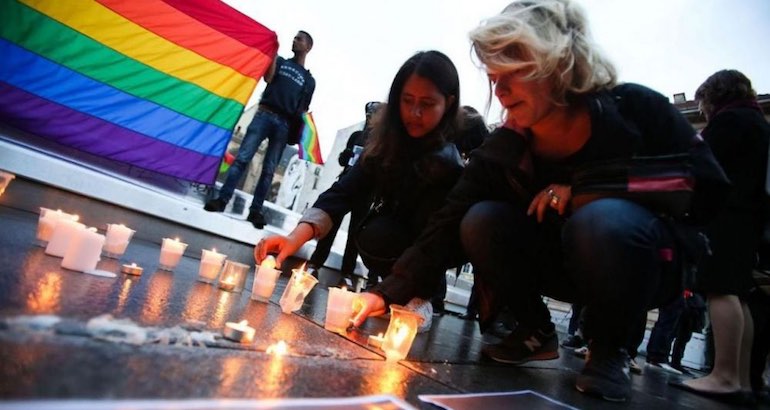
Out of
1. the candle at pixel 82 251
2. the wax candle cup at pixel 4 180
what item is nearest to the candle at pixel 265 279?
the candle at pixel 82 251

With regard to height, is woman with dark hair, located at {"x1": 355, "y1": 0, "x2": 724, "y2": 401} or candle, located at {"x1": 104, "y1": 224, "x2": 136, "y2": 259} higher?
woman with dark hair, located at {"x1": 355, "y1": 0, "x2": 724, "y2": 401}

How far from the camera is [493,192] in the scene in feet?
6.23

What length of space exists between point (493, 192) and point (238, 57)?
3269 millimetres

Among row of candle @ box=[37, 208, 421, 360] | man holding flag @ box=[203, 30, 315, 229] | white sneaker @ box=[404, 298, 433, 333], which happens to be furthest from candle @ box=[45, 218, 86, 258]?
man holding flag @ box=[203, 30, 315, 229]

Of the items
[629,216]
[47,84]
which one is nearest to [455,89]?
[629,216]

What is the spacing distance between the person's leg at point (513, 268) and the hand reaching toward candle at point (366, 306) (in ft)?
1.47

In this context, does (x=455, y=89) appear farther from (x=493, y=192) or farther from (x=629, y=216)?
(x=629, y=216)

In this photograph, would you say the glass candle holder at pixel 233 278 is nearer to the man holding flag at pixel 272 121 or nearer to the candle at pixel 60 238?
the candle at pixel 60 238

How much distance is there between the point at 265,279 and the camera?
5.64 feet

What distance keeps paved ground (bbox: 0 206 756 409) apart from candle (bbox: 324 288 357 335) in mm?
61

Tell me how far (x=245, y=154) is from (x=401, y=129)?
86.1 inches

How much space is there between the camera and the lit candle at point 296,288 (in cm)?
158

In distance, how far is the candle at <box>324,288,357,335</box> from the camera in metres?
1.52

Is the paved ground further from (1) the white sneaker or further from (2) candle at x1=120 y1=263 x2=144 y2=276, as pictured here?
(1) the white sneaker
